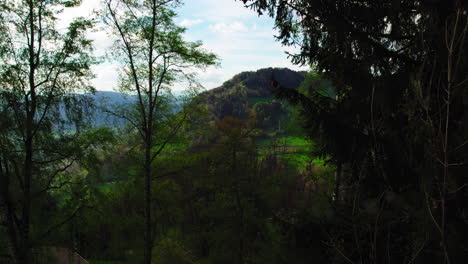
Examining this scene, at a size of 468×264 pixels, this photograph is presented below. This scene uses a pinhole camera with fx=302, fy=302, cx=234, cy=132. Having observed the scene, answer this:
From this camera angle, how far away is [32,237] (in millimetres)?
7656

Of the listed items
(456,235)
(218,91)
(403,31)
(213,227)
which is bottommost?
(213,227)

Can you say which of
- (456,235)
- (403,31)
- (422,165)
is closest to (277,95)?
(403,31)

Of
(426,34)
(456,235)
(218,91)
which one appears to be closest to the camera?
(456,235)

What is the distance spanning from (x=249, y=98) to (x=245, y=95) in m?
2.13

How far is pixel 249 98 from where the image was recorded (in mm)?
126188

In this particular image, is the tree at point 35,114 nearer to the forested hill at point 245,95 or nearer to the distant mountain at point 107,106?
the distant mountain at point 107,106

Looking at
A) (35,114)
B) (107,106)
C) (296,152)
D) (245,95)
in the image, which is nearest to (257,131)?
(296,152)

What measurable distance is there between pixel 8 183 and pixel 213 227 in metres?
13.0

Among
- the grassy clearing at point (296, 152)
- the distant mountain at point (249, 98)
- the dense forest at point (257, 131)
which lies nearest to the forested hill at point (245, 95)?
the distant mountain at point (249, 98)

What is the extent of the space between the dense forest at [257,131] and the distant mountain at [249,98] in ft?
292

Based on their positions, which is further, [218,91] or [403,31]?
[218,91]

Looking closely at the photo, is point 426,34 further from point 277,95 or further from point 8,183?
point 8,183

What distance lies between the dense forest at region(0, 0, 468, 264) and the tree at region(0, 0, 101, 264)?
32 mm

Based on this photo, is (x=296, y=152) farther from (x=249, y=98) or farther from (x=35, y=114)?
(x=249, y=98)
